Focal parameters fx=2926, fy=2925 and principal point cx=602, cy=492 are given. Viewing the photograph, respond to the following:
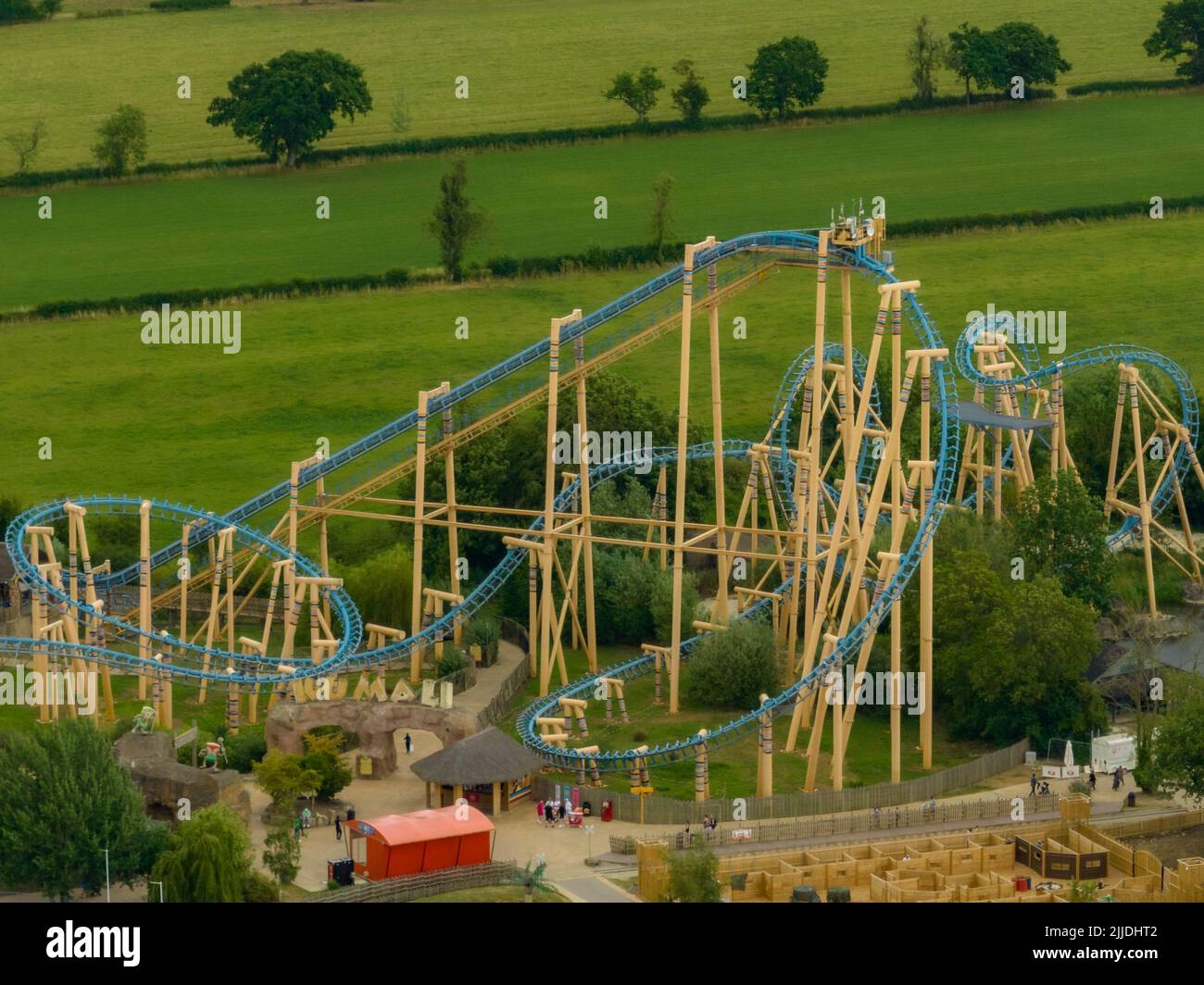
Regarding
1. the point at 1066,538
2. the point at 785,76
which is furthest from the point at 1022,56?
the point at 1066,538

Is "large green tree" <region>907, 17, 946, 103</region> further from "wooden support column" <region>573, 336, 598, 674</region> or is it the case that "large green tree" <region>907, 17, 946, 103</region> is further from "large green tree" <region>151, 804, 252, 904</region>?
"large green tree" <region>151, 804, 252, 904</region>

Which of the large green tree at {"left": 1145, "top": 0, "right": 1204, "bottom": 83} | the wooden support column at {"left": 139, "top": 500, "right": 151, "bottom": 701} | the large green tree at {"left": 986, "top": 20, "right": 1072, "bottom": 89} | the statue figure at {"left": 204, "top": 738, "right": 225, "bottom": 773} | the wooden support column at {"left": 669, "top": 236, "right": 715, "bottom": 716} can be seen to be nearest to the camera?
the statue figure at {"left": 204, "top": 738, "right": 225, "bottom": 773}

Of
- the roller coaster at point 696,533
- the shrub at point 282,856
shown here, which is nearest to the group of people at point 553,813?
the roller coaster at point 696,533

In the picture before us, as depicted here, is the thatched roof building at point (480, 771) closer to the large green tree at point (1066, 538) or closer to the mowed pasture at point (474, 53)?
the large green tree at point (1066, 538)

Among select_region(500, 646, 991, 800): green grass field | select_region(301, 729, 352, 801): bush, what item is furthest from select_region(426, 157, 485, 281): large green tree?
select_region(301, 729, 352, 801): bush

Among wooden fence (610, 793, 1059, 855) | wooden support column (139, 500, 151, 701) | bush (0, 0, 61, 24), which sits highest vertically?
bush (0, 0, 61, 24)
